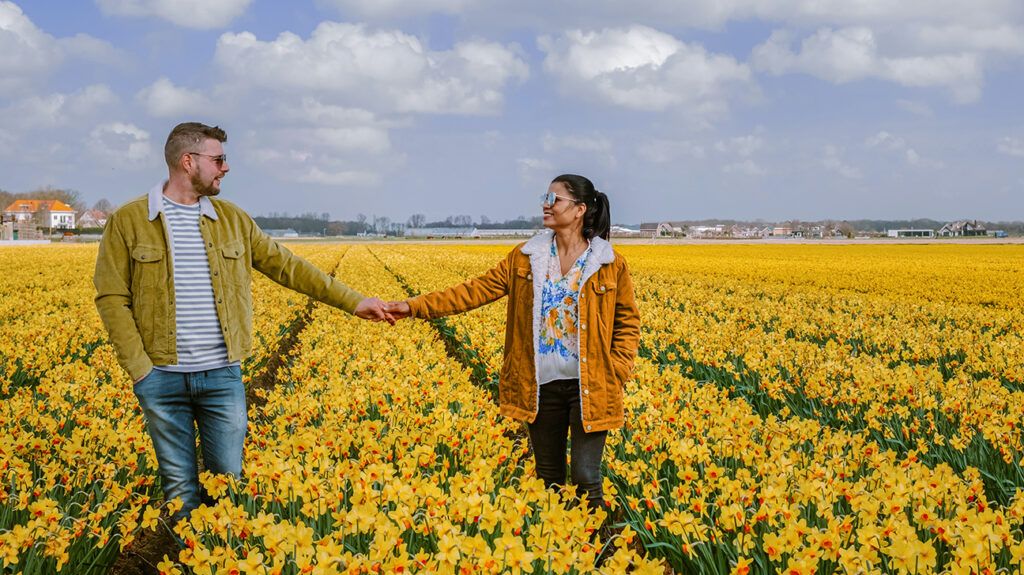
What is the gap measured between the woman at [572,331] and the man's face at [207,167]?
1.49 m

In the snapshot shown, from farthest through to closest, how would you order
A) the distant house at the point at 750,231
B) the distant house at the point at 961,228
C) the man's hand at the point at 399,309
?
the distant house at the point at 750,231 < the distant house at the point at 961,228 < the man's hand at the point at 399,309

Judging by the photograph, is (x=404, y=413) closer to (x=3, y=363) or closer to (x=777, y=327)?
(x=3, y=363)

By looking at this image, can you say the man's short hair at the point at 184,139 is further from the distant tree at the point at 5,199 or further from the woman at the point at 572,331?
the distant tree at the point at 5,199

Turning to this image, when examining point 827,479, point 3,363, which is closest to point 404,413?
point 827,479

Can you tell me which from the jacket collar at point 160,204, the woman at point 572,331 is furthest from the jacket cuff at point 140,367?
the woman at point 572,331

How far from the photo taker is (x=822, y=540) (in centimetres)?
296

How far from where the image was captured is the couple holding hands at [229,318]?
12.0 ft

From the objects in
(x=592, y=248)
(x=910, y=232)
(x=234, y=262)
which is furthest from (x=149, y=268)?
(x=910, y=232)

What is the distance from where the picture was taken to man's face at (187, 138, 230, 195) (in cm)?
365

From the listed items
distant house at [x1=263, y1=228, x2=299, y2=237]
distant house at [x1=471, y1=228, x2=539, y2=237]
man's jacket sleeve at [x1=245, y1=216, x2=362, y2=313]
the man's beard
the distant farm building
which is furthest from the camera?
the distant farm building

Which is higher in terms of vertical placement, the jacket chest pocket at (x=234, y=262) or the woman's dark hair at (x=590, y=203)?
the woman's dark hair at (x=590, y=203)

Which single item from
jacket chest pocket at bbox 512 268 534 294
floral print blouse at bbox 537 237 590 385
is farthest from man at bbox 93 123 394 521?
floral print blouse at bbox 537 237 590 385

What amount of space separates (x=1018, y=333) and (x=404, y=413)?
405 inches

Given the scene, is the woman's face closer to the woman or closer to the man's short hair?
the woman
